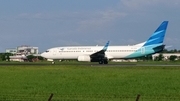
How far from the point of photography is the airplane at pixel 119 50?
249 feet

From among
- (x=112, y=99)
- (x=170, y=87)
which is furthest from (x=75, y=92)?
(x=170, y=87)

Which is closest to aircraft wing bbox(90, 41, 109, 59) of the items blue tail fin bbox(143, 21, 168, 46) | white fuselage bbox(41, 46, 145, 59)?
white fuselage bbox(41, 46, 145, 59)

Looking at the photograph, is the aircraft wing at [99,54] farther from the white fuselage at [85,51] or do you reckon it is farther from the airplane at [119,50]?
the white fuselage at [85,51]

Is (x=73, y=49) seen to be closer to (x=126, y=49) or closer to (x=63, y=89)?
(x=126, y=49)

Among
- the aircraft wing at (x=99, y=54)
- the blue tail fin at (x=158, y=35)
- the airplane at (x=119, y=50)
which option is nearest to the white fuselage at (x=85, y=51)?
the airplane at (x=119, y=50)

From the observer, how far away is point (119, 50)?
76.2 metres

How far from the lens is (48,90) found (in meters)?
24.9

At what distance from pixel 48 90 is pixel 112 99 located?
227 inches

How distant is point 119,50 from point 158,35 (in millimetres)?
7276

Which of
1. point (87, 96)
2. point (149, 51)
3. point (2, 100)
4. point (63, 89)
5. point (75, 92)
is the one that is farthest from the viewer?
point (149, 51)

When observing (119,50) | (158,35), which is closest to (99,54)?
(119,50)

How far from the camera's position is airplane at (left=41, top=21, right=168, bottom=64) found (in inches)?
2982

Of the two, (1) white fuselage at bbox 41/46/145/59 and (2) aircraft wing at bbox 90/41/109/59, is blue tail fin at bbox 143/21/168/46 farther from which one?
(2) aircraft wing at bbox 90/41/109/59

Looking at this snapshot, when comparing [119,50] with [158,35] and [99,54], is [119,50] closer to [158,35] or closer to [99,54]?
[99,54]
